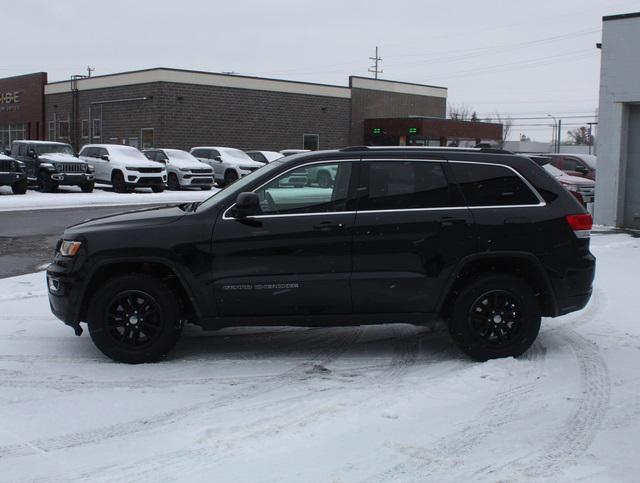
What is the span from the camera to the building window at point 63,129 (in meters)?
50.4

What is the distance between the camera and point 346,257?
5.95 metres

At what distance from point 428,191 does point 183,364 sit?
8.32 ft

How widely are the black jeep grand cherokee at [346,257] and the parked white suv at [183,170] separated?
22.9m

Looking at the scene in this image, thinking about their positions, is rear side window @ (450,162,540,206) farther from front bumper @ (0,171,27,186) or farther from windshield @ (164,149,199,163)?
windshield @ (164,149,199,163)

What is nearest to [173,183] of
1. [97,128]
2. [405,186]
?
[97,128]

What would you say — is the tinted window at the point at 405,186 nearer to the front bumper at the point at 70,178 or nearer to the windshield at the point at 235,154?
the front bumper at the point at 70,178

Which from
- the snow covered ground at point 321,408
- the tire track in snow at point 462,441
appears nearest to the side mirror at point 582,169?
the snow covered ground at point 321,408

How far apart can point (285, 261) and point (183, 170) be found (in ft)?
77.5

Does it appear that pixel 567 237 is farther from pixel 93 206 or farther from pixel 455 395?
pixel 93 206

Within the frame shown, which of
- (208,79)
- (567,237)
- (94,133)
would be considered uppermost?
(208,79)

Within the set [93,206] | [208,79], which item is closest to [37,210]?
[93,206]

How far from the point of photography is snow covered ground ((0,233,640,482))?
13.5ft

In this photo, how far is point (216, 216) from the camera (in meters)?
5.95

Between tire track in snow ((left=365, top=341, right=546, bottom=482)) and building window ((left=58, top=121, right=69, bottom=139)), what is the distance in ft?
162
